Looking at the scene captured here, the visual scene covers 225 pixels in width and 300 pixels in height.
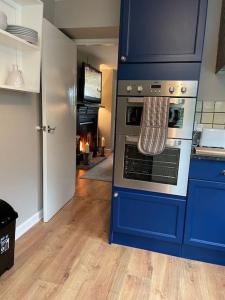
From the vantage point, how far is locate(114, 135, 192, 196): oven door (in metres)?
1.76

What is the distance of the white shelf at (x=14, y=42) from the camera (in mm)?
1498

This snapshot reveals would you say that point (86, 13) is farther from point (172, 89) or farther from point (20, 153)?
point (20, 153)

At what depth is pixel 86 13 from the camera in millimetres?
2377

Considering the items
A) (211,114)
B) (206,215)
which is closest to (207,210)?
(206,215)

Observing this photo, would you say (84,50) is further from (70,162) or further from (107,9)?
(70,162)

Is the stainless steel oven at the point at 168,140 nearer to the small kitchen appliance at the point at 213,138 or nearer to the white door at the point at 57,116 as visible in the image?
the small kitchen appliance at the point at 213,138

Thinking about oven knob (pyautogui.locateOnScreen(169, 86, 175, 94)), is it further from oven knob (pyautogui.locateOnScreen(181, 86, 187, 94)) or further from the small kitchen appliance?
the small kitchen appliance

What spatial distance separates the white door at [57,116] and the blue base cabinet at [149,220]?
81 centimetres

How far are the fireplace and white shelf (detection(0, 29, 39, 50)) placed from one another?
2.77 metres

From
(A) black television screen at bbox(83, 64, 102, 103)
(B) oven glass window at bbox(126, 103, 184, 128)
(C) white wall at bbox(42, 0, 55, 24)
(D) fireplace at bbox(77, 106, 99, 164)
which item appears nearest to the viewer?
(B) oven glass window at bbox(126, 103, 184, 128)

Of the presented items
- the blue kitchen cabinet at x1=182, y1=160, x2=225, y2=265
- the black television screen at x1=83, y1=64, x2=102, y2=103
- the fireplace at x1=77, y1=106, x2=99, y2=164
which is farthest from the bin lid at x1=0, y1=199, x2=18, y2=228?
the black television screen at x1=83, y1=64, x2=102, y2=103

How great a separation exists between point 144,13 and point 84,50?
10.1 feet

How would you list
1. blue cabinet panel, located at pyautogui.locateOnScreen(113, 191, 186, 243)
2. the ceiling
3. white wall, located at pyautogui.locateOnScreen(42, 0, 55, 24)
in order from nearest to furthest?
blue cabinet panel, located at pyautogui.locateOnScreen(113, 191, 186, 243), white wall, located at pyautogui.locateOnScreen(42, 0, 55, 24), the ceiling

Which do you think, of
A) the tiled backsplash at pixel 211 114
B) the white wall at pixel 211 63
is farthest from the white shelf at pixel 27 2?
the tiled backsplash at pixel 211 114
